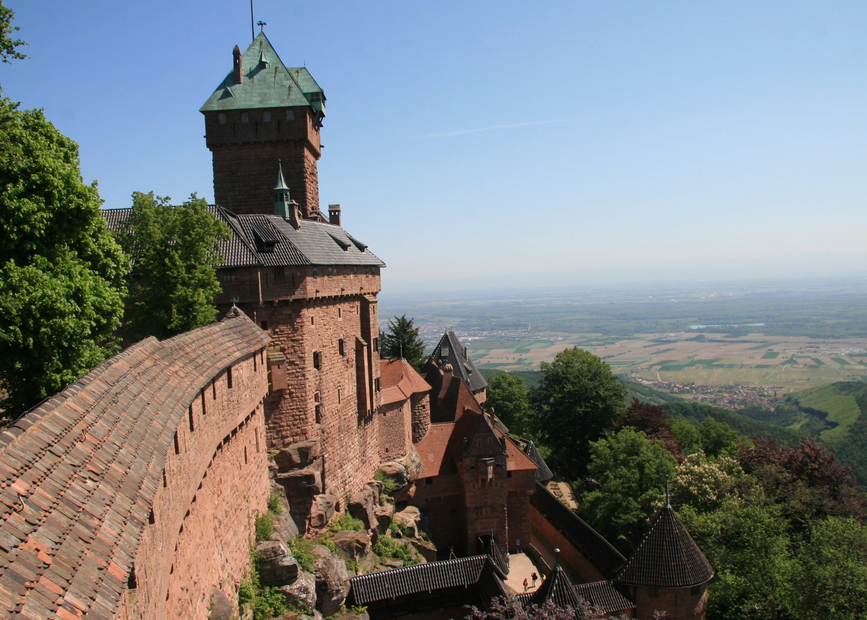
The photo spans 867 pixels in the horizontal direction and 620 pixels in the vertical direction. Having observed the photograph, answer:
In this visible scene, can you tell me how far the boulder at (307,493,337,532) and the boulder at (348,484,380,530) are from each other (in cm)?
203

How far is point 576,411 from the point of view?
154 feet

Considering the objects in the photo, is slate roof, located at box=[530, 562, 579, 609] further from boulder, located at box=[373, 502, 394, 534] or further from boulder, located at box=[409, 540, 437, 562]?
boulder, located at box=[373, 502, 394, 534]

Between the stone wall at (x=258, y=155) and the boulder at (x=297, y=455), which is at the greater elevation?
the stone wall at (x=258, y=155)

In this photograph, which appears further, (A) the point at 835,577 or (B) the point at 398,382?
(B) the point at 398,382

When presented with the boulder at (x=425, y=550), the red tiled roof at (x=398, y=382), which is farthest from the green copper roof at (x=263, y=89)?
the boulder at (x=425, y=550)

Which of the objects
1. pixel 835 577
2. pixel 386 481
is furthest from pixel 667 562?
pixel 386 481

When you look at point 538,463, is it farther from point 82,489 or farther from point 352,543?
point 82,489

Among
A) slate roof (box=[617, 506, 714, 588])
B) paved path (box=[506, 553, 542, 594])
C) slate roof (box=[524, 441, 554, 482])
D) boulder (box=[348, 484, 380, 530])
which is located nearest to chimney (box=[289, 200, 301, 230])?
boulder (box=[348, 484, 380, 530])

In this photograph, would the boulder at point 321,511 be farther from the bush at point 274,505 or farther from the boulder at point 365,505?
the bush at point 274,505

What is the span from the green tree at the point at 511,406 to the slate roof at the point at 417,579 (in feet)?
87.7

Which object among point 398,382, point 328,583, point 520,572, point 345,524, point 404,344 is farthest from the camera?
point 404,344

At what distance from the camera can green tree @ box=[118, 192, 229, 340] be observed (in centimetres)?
1664

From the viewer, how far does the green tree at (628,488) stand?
32.3 metres

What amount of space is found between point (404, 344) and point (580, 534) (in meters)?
21.6
